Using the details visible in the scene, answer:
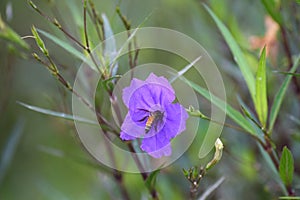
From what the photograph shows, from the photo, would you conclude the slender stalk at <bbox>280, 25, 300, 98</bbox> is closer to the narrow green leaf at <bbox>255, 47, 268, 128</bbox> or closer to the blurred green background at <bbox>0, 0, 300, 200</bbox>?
the blurred green background at <bbox>0, 0, 300, 200</bbox>

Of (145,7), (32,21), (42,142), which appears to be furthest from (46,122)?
(145,7)

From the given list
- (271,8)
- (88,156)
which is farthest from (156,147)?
(88,156)

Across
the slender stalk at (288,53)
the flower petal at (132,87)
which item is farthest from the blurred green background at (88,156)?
the flower petal at (132,87)

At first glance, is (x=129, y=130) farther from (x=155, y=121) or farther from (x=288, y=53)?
(x=288, y=53)

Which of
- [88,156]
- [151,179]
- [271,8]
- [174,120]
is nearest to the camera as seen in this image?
[174,120]

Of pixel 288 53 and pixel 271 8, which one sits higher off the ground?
pixel 271 8

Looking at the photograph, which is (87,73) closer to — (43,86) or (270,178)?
(270,178)

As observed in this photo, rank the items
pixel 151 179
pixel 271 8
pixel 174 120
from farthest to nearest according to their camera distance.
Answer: pixel 271 8
pixel 151 179
pixel 174 120

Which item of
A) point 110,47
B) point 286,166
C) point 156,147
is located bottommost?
point 286,166
